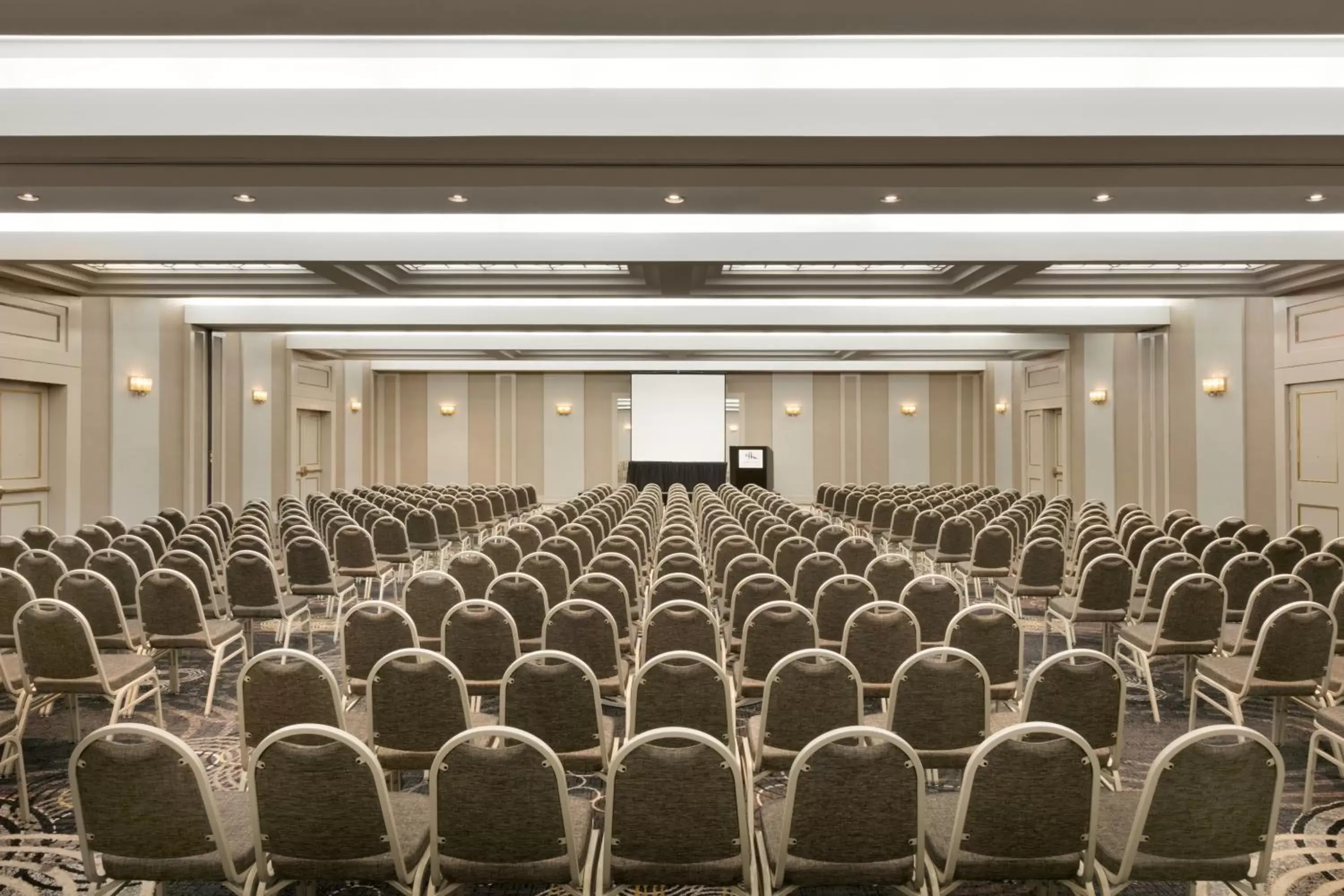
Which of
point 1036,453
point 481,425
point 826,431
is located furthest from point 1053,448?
point 481,425

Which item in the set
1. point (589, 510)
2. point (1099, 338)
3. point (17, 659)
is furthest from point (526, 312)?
point (1099, 338)

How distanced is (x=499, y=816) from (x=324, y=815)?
504 mm

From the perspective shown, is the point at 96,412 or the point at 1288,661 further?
the point at 96,412

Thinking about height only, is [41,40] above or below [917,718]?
above

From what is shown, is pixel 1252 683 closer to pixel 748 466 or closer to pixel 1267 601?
pixel 1267 601

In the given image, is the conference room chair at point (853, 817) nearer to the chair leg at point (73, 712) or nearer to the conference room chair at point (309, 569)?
the chair leg at point (73, 712)

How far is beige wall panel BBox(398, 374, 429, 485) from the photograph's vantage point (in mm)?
23688

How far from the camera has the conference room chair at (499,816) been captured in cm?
250

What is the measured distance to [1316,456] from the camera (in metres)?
10.3

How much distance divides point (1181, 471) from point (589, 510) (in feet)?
26.5

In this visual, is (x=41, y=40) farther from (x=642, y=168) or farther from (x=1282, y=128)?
(x=1282, y=128)

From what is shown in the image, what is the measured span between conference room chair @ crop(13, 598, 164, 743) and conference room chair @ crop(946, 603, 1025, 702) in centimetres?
407

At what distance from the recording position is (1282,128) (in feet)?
16.1

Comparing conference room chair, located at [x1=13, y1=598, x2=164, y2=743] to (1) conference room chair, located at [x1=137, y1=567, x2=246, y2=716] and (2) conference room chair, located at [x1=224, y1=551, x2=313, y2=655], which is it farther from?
(2) conference room chair, located at [x1=224, y1=551, x2=313, y2=655]
